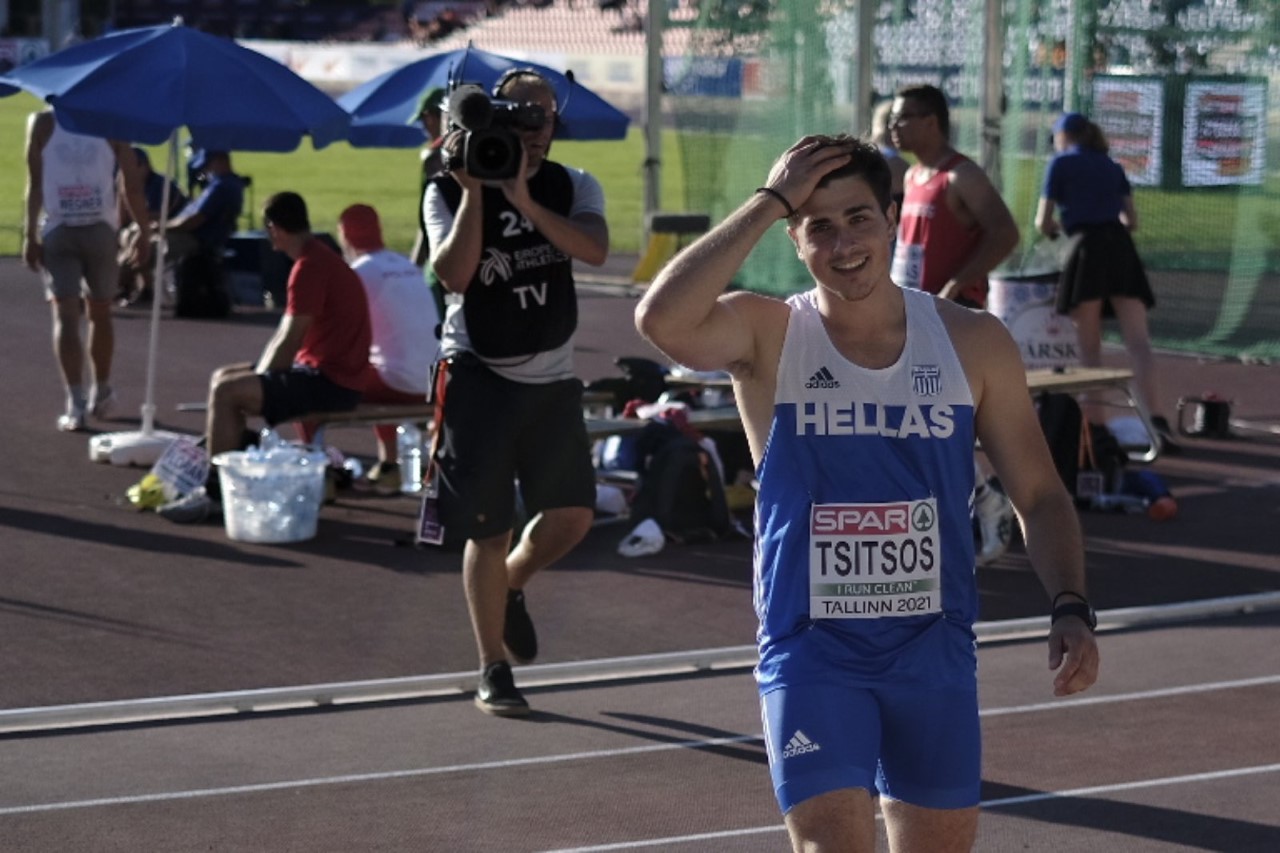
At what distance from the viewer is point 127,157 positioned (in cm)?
1233

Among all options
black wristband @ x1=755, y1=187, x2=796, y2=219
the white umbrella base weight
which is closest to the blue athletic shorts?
black wristband @ x1=755, y1=187, x2=796, y2=219

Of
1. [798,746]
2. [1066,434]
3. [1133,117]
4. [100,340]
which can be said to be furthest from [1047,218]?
[798,746]

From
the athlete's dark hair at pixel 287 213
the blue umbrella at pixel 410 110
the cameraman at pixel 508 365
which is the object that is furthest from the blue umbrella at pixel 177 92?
the cameraman at pixel 508 365

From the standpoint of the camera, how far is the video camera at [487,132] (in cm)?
629

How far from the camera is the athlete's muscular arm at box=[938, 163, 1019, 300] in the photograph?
8.93m

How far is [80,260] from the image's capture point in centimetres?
1203

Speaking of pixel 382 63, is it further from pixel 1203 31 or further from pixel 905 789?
pixel 905 789

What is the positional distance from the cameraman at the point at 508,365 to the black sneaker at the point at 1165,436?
6181 millimetres

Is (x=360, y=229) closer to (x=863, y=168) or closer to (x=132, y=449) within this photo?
(x=132, y=449)

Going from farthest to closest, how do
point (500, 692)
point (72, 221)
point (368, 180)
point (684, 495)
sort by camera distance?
point (368, 180) < point (72, 221) < point (684, 495) < point (500, 692)

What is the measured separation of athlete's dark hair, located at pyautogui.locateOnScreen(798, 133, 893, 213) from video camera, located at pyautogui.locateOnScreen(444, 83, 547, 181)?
268 centimetres

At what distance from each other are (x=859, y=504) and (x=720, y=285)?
46 centimetres

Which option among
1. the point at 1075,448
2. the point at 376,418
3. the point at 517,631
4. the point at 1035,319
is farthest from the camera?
the point at 1035,319

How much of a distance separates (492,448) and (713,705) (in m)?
1.17
